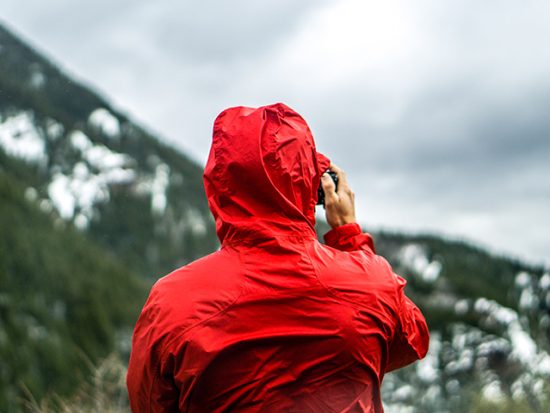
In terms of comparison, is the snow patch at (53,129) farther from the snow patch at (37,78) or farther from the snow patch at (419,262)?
the snow patch at (419,262)

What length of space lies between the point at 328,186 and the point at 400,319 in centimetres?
52

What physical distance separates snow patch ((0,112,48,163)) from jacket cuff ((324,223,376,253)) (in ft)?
466

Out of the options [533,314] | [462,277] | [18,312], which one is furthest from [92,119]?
[533,314]

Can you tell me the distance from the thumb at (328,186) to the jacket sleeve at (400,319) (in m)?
0.11

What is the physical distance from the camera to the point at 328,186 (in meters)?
2.76

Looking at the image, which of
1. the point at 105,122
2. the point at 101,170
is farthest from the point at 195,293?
the point at 105,122

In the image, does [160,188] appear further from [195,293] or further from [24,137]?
[195,293]

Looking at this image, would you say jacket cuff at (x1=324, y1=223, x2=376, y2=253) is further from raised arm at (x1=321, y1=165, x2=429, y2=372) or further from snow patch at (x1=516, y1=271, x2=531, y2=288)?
snow patch at (x1=516, y1=271, x2=531, y2=288)

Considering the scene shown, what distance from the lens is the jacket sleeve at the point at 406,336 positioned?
252 cm

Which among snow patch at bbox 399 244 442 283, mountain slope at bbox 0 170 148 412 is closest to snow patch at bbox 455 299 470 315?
snow patch at bbox 399 244 442 283

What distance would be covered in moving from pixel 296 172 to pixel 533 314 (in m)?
4.54

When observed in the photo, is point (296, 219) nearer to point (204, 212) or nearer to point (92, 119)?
point (204, 212)

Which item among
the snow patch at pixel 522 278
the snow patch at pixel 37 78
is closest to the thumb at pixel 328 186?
the snow patch at pixel 522 278

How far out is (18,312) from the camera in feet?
194
